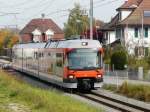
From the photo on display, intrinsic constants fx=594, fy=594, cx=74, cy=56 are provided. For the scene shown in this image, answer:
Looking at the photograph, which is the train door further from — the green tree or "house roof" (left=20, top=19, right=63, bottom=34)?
"house roof" (left=20, top=19, right=63, bottom=34)

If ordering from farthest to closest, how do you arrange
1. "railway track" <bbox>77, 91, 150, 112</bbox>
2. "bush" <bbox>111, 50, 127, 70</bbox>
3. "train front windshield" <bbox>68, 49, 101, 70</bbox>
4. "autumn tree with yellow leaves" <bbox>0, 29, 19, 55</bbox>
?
1. "autumn tree with yellow leaves" <bbox>0, 29, 19, 55</bbox>
2. "bush" <bbox>111, 50, 127, 70</bbox>
3. "train front windshield" <bbox>68, 49, 101, 70</bbox>
4. "railway track" <bbox>77, 91, 150, 112</bbox>

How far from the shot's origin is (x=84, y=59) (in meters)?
33.1

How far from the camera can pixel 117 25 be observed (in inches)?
3219

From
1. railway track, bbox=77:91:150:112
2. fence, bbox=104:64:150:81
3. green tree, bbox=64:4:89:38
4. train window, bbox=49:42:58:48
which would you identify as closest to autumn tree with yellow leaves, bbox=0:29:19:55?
green tree, bbox=64:4:89:38

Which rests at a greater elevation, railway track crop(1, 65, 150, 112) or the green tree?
the green tree

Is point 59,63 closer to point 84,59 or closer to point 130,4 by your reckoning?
point 84,59

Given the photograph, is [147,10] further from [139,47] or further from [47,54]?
[47,54]

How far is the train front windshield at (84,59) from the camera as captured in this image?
33.0 meters

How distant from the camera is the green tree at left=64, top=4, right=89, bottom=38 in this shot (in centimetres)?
13409

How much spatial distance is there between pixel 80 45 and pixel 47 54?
7441 mm

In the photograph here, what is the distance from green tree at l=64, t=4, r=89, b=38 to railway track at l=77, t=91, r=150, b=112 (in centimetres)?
10040

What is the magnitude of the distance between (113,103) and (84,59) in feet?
20.8

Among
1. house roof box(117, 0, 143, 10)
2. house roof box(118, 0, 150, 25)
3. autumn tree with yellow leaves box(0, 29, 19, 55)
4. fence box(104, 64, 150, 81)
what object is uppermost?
house roof box(117, 0, 143, 10)

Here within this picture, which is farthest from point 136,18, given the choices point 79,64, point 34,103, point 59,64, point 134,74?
point 34,103
